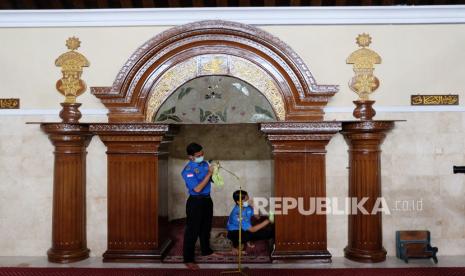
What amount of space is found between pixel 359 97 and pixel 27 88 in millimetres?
3792

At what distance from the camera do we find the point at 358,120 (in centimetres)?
490

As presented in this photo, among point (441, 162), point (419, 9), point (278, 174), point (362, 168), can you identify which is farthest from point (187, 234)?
point (419, 9)

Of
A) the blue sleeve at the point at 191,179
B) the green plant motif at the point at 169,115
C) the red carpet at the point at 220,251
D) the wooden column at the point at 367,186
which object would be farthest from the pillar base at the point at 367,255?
the green plant motif at the point at 169,115

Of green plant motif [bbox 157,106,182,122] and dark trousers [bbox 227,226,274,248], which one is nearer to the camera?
green plant motif [bbox 157,106,182,122]

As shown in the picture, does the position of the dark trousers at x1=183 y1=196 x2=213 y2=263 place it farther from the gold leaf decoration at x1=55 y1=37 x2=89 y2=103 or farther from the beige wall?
the gold leaf decoration at x1=55 y1=37 x2=89 y2=103

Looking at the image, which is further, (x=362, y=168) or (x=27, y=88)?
(x=27, y=88)

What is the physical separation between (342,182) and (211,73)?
192 cm

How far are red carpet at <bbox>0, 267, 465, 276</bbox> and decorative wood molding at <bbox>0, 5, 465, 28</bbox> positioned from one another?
106 inches

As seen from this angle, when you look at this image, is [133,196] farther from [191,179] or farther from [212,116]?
[212,116]

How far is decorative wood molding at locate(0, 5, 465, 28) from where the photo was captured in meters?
5.16

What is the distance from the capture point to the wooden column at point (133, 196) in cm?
500

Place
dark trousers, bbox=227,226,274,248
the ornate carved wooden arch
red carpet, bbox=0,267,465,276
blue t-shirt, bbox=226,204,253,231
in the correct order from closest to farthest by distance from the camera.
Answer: red carpet, bbox=0,267,465,276 → the ornate carved wooden arch → blue t-shirt, bbox=226,204,253,231 → dark trousers, bbox=227,226,274,248

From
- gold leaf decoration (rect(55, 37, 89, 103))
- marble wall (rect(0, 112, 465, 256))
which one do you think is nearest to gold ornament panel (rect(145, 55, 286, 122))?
marble wall (rect(0, 112, 465, 256))

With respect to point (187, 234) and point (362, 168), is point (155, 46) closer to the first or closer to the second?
point (187, 234)
